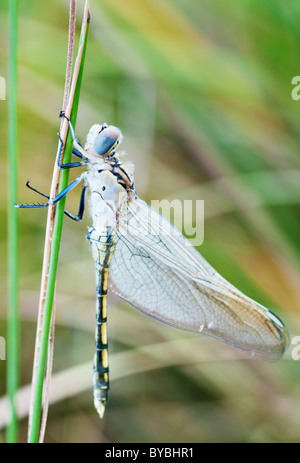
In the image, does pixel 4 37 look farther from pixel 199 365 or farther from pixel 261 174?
pixel 199 365

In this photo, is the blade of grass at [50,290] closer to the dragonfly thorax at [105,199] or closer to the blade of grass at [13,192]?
the blade of grass at [13,192]

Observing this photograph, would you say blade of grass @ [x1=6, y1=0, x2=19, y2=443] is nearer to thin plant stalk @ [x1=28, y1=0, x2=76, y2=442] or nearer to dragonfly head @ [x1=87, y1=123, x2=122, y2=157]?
thin plant stalk @ [x1=28, y1=0, x2=76, y2=442]

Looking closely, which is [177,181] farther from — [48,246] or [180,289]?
[48,246]

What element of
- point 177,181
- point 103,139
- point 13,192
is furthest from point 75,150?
point 177,181

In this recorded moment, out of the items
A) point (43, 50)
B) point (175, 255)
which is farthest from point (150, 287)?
point (43, 50)

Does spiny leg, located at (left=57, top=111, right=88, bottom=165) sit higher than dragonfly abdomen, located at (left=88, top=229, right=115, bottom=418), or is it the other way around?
spiny leg, located at (left=57, top=111, right=88, bottom=165)

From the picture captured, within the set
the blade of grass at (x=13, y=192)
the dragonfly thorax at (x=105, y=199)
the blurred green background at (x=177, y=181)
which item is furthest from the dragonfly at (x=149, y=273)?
the blurred green background at (x=177, y=181)

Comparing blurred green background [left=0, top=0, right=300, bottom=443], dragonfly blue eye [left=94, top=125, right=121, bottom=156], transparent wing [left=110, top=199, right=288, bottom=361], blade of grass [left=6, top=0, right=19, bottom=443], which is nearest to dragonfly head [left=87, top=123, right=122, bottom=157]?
dragonfly blue eye [left=94, top=125, right=121, bottom=156]

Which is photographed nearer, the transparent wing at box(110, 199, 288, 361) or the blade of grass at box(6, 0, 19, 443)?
the blade of grass at box(6, 0, 19, 443)
